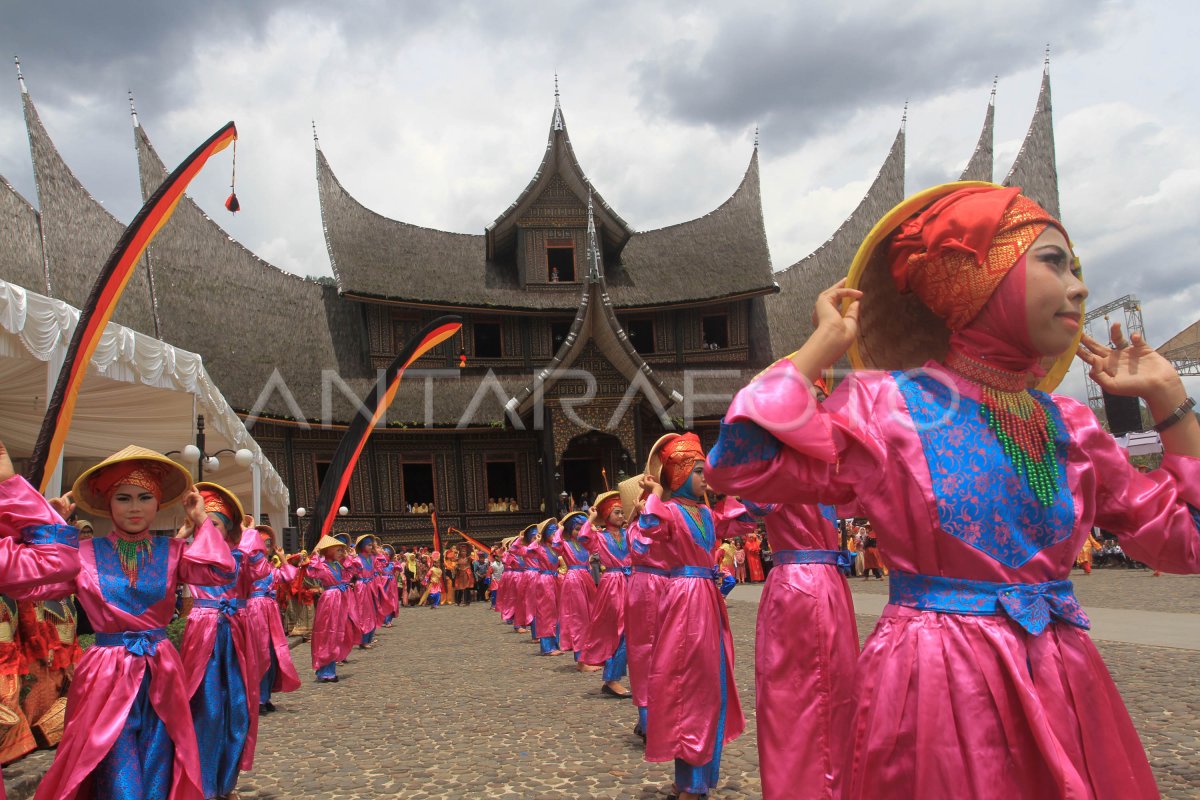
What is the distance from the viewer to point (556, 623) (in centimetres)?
1255

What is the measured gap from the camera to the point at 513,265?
28.7m

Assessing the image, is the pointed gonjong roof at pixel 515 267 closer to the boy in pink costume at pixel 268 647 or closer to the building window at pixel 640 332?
the building window at pixel 640 332

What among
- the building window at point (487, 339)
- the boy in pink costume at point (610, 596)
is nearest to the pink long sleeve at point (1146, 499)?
the boy in pink costume at point (610, 596)

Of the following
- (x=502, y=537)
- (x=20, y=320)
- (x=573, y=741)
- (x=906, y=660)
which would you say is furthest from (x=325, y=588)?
(x=502, y=537)

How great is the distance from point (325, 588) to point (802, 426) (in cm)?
1083

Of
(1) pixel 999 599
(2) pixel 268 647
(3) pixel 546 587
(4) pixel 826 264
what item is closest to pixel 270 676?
(2) pixel 268 647

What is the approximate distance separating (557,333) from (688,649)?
23.2m

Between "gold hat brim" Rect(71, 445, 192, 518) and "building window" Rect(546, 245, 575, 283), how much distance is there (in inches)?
912

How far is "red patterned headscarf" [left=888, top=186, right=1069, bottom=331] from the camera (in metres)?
2.13

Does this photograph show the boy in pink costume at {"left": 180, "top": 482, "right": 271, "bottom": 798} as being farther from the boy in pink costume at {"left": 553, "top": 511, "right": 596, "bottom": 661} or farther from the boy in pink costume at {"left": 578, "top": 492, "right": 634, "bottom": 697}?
the boy in pink costume at {"left": 553, "top": 511, "right": 596, "bottom": 661}

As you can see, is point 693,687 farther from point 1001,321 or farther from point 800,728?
point 1001,321

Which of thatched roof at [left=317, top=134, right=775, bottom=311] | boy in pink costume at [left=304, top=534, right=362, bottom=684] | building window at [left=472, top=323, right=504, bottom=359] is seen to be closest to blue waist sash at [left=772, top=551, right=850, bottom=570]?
boy in pink costume at [left=304, top=534, right=362, bottom=684]

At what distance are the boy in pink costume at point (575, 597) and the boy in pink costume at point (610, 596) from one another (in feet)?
6.06

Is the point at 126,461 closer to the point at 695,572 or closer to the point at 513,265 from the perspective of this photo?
the point at 695,572
